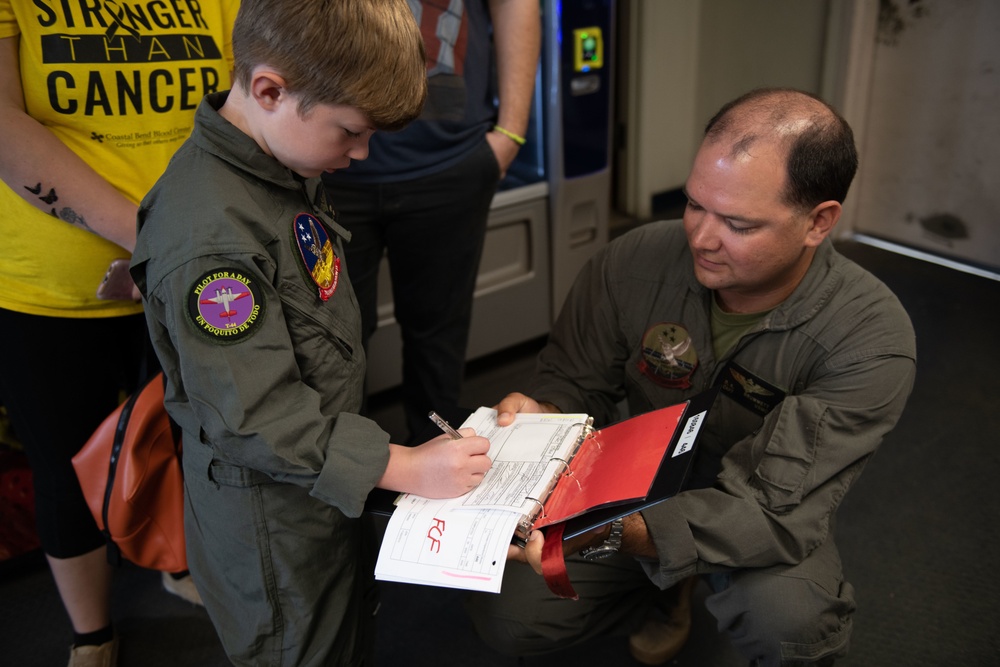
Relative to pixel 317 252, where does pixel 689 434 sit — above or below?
below

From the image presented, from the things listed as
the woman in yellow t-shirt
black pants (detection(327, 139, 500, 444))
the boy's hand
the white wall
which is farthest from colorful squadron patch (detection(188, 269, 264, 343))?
the white wall

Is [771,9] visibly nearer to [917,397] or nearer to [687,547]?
[917,397]

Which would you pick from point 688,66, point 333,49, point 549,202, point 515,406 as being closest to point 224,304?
Answer: point 333,49

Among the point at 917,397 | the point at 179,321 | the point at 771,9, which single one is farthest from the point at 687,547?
the point at 771,9

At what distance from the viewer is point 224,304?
890 millimetres

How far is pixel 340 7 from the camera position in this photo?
0.90 meters

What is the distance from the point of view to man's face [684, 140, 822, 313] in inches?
47.3

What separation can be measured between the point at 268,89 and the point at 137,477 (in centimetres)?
72

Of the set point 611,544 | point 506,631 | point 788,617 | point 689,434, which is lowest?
point 506,631

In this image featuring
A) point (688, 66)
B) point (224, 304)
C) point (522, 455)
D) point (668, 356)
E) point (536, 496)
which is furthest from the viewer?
point (688, 66)

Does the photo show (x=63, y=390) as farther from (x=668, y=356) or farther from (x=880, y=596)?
(x=880, y=596)

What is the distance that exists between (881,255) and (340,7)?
3.32 metres

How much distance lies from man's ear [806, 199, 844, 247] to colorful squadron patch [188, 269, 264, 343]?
0.83 m

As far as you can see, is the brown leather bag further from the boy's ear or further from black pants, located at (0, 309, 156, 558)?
the boy's ear
